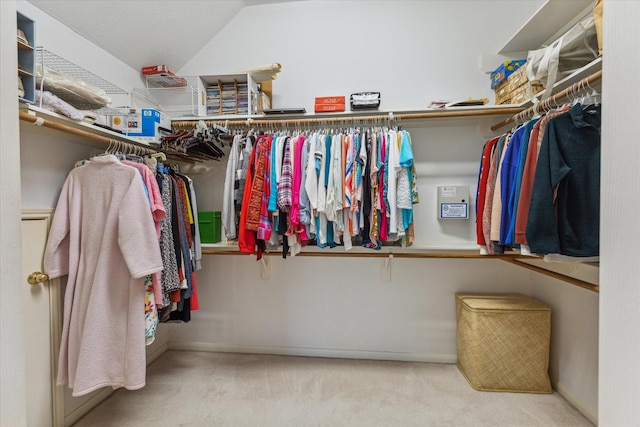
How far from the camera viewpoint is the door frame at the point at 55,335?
4.85 ft

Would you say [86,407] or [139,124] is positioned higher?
[139,124]

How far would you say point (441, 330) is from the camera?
2.26 m

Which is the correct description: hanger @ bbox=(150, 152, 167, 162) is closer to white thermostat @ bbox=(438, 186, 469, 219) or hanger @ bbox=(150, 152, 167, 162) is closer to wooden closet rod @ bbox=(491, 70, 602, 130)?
white thermostat @ bbox=(438, 186, 469, 219)

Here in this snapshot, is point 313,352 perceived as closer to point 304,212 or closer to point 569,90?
point 304,212


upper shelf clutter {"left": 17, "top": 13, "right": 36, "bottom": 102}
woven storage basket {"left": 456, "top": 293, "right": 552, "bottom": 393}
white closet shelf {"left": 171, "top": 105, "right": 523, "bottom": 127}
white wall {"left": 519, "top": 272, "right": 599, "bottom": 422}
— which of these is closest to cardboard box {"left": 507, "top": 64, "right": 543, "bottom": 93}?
white closet shelf {"left": 171, "top": 105, "right": 523, "bottom": 127}

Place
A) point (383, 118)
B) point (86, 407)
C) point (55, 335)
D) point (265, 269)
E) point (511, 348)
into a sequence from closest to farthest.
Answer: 1. point (55, 335)
2. point (86, 407)
3. point (511, 348)
4. point (383, 118)
5. point (265, 269)

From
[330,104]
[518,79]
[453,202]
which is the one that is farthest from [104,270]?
[518,79]

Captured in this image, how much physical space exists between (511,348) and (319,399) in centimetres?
128

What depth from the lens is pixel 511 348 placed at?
189 cm

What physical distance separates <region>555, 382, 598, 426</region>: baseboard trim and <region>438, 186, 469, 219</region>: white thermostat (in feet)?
3.99

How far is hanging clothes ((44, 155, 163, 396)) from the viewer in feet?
4.52

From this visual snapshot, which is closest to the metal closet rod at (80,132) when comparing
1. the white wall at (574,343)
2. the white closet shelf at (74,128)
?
the white closet shelf at (74,128)

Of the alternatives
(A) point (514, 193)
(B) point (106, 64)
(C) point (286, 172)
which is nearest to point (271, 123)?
(C) point (286, 172)

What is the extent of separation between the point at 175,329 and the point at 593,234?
2.81m
